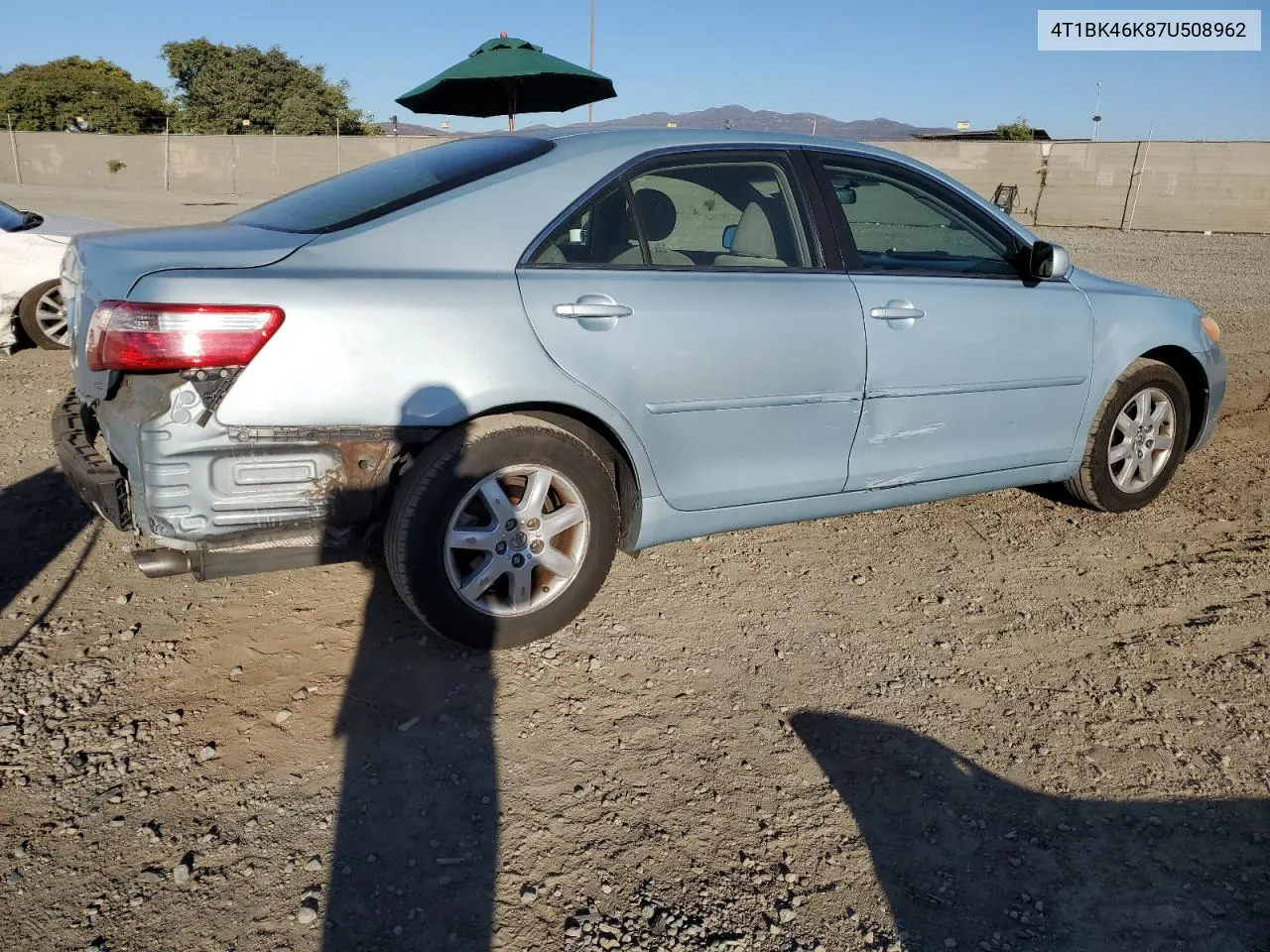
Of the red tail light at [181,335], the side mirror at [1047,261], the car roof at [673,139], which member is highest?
the car roof at [673,139]

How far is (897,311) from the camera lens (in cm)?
356

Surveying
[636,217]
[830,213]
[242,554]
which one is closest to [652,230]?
[636,217]

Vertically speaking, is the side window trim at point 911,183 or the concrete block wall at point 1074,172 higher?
the concrete block wall at point 1074,172

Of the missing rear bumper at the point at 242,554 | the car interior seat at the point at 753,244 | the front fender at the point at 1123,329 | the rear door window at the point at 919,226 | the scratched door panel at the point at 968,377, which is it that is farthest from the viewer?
the front fender at the point at 1123,329

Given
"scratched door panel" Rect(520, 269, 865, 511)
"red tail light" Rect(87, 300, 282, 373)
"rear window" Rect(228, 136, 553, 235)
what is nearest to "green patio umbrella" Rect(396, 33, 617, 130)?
"rear window" Rect(228, 136, 553, 235)

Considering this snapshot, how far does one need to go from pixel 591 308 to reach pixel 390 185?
0.86 meters

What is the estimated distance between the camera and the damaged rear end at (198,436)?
257 centimetres

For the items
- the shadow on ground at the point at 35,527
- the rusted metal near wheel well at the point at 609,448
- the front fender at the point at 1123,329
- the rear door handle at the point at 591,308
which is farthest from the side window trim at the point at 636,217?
the shadow on ground at the point at 35,527

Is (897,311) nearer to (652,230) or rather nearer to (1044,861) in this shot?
(652,230)

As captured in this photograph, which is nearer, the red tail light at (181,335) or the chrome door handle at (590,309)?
the red tail light at (181,335)

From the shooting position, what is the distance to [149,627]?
10.8 feet

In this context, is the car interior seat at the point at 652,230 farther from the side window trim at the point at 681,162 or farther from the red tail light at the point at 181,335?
the red tail light at the point at 181,335

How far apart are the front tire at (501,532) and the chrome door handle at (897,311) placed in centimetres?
118

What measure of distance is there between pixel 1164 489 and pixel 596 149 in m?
3.45
